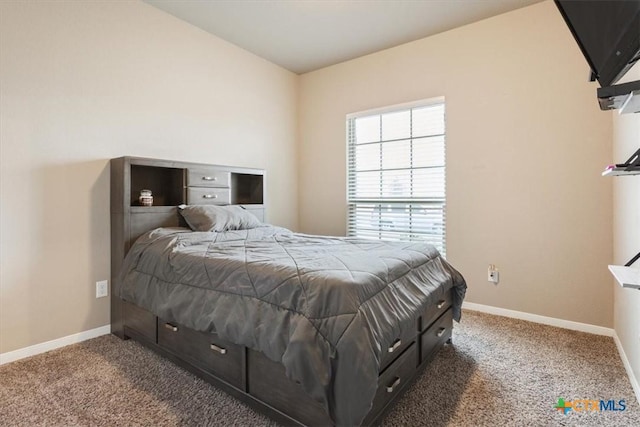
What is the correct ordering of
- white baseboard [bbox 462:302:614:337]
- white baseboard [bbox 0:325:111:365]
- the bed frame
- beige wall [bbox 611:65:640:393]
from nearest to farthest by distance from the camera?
1. the bed frame
2. beige wall [bbox 611:65:640:393]
3. white baseboard [bbox 0:325:111:365]
4. white baseboard [bbox 462:302:614:337]

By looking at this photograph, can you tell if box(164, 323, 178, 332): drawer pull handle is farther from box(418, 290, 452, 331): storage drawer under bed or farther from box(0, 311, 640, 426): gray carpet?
box(418, 290, 452, 331): storage drawer under bed

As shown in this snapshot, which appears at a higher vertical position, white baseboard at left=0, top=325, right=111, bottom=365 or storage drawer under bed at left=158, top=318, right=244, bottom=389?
storage drawer under bed at left=158, top=318, right=244, bottom=389

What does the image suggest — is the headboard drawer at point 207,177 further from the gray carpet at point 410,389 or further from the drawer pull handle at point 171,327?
the gray carpet at point 410,389

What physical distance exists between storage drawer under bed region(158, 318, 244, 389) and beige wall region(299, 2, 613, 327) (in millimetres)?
2438

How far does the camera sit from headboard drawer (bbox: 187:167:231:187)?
9.59 ft

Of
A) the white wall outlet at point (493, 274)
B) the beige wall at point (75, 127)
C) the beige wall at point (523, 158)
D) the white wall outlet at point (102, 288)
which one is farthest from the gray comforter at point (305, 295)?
the beige wall at point (523, 158)

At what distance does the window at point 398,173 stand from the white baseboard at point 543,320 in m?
0.65

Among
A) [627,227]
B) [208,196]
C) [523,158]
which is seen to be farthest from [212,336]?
[523,158]

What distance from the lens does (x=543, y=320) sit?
2.84 metres

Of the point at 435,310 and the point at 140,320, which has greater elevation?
the point at 435,310

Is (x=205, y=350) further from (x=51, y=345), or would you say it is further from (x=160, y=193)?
(x=160, y=193)

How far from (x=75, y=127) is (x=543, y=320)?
4.13 metres

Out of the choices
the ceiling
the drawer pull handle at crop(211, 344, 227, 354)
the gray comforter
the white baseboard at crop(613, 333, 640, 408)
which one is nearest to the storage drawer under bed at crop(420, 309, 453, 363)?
the gray comforter

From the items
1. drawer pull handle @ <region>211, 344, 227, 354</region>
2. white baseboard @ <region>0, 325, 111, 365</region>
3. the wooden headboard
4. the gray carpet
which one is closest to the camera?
the gray carpet
